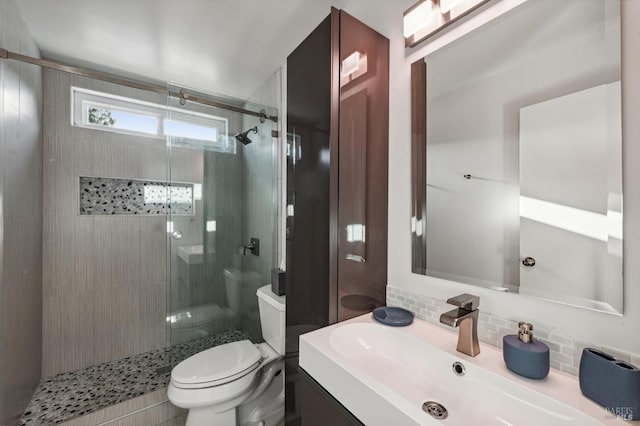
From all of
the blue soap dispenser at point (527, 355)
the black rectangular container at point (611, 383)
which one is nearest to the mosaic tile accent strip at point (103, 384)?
the blue soap dispenser at point (527, 355)

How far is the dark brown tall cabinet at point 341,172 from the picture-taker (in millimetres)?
1059

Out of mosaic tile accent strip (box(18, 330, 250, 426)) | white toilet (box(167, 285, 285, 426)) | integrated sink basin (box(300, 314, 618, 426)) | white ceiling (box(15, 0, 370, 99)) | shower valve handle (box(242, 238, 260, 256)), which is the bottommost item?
mosaic tile accent strip (box(18, 330, 250, 426))

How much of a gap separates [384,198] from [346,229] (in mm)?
270

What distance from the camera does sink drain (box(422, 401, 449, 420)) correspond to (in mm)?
653

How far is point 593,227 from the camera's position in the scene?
66 centimetres

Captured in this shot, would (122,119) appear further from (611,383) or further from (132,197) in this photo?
(611,383)

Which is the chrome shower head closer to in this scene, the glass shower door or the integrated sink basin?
the glass shower door

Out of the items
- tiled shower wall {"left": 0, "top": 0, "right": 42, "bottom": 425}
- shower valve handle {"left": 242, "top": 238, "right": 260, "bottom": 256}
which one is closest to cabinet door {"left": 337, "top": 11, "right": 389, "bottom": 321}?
shower valve handle {"left": 242, "top": 238, "right": 260, "bottom": 256}

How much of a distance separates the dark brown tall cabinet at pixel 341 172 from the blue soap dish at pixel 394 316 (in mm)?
102

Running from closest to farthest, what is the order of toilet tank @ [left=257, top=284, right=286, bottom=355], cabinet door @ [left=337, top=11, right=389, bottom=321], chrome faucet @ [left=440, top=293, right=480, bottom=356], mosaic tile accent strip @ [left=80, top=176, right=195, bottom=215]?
chrome faucet @ [left=440, top=293, right=480, bottom=356] → cabinet door @ [left=337, top=11, right=389, bottom=321] → toilet tank @ [left=257, top=284, right=286, bottom=355] → mosaic tile accent strip @ [left=80, top=176, right=195, bottom=215]

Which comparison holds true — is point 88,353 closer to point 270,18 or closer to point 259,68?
point 259,68

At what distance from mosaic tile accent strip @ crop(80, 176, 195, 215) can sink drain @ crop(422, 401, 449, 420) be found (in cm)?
189

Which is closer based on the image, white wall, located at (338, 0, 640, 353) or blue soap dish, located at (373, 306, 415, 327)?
white wall, located at (338, 0, 640, 353)

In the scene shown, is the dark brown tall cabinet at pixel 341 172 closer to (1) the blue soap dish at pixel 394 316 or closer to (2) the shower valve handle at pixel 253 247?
(1) the blue soap dish at pixel 394 316
